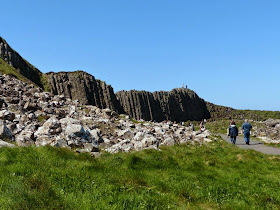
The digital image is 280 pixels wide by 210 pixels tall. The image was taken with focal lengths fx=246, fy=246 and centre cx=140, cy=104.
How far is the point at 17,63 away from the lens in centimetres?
6247

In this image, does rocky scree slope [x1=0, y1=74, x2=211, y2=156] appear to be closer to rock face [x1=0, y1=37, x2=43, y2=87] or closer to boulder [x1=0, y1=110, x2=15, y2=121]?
boulder [x1=0, y1=110, x2=15, y2=121]

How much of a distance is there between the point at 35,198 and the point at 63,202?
2.10 feet

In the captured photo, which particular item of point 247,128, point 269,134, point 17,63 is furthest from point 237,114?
point 247,128

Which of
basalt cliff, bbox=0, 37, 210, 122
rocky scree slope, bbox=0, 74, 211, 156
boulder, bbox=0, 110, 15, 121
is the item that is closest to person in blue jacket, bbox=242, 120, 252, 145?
rocky scree slope, bbox=0, 74, 211, 156

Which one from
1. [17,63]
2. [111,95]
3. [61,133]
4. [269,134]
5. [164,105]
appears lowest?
[269,134]

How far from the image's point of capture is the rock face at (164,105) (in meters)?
117

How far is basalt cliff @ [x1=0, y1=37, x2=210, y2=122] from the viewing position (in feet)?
213

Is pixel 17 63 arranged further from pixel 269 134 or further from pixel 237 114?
pixel 237 114

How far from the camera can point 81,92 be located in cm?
7812

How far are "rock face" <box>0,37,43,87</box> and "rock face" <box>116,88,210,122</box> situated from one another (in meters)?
49.3

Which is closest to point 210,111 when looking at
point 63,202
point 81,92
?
point 81,92

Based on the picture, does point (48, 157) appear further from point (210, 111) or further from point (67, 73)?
point (210, 111)

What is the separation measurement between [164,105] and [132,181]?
129 metres

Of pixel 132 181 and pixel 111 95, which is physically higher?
pixel 111 95
